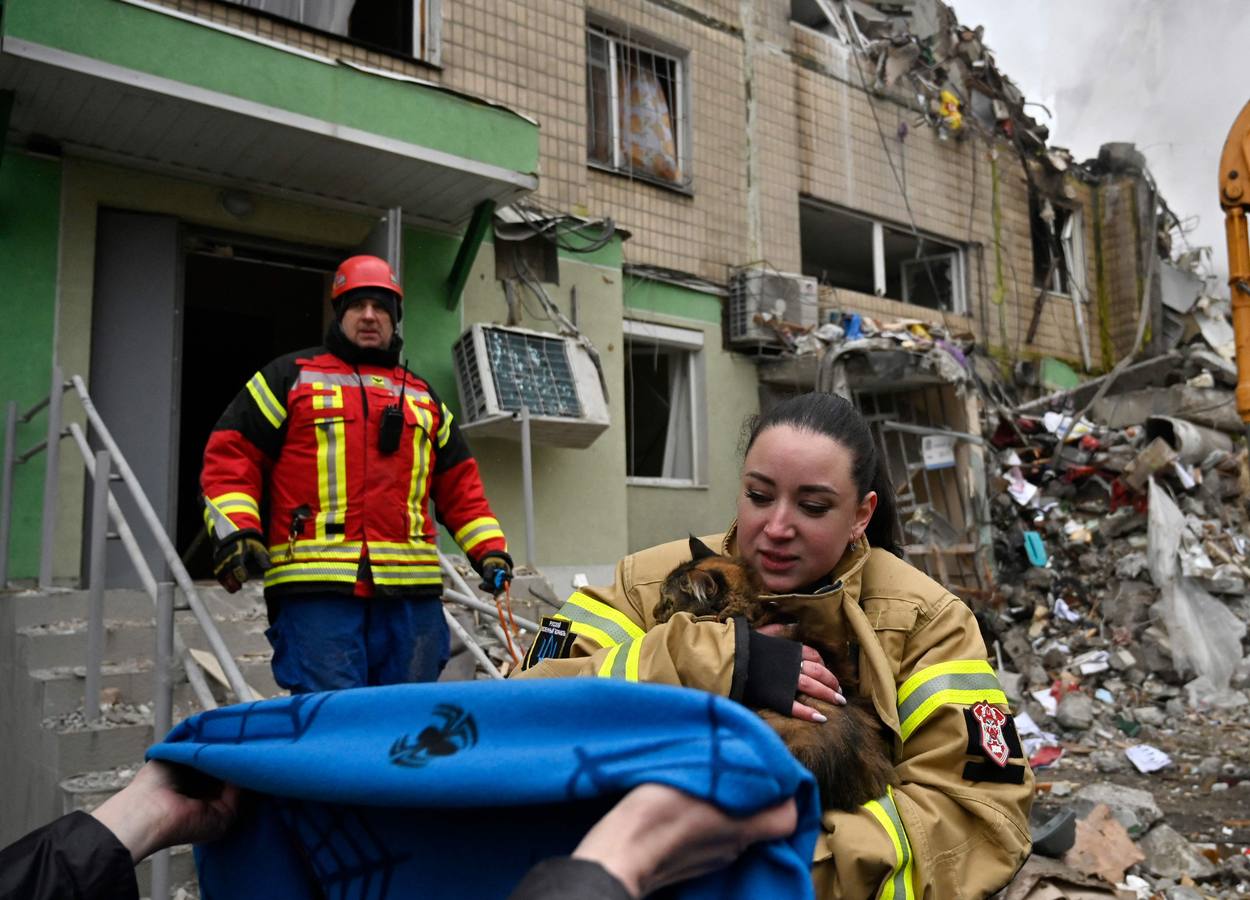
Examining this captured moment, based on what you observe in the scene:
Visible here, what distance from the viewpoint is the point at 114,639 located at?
173 inches

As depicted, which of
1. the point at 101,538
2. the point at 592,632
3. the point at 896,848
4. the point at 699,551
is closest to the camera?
the point at 896,848

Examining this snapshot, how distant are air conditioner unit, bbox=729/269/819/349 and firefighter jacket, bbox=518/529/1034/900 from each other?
758cm

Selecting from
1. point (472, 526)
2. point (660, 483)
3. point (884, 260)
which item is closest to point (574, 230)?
point (660, 483)

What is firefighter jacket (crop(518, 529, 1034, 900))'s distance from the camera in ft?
4.76

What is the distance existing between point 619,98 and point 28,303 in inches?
214

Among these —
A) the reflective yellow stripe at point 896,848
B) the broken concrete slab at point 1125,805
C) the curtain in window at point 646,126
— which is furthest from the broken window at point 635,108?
the reflective yellow stripe at point 896,848

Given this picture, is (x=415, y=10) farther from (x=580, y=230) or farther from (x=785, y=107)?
(x=785, y=107)

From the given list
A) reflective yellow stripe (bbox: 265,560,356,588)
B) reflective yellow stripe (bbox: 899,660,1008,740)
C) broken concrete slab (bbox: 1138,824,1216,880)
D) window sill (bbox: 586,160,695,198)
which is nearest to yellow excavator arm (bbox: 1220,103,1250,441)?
broken concrete slab (bbox: 1138,824,1216,880)

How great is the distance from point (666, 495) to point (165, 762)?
757cm

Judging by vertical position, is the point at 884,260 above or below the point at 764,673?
above

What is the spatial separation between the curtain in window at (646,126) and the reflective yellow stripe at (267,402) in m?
6.18

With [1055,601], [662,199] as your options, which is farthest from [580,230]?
[1055,601]

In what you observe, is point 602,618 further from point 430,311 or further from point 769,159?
point 769,159

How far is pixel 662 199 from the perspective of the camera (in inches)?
357
